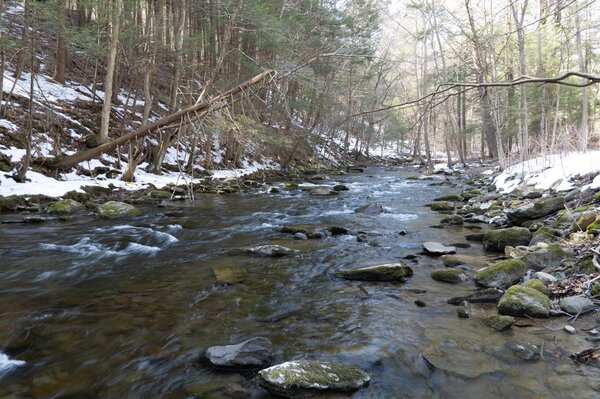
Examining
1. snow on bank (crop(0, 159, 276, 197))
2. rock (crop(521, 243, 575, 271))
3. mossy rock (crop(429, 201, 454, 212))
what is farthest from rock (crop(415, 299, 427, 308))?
mossy rock (crop(429, 201, 454, 212))

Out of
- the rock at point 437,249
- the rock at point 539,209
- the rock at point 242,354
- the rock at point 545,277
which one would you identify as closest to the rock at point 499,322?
the rock at point 545,277

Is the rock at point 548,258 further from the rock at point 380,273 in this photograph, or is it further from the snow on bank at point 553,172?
the snow on bank at point 553,172

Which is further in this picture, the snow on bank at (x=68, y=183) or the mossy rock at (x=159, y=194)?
the mossy rock at (x=159, y=194)

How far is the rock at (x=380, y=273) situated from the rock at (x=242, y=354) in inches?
89.8

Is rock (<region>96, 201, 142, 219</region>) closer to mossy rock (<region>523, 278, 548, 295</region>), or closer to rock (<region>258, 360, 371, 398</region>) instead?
rock (<region>258, 360, 371, 398</region>)

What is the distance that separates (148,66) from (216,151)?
7296 millimetres

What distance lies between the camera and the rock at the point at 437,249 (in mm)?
6418

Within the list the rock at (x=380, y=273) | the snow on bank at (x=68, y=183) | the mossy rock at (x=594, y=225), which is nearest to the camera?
the rock at (x=380, y=273)

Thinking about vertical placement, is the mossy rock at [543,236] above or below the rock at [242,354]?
above

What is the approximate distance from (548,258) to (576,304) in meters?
1.34

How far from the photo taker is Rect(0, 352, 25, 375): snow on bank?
3.15 meters

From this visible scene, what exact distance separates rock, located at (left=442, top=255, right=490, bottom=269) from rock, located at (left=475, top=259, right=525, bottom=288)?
66cm

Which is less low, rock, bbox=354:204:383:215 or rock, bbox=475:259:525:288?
rock, bbox=354:204:383:215

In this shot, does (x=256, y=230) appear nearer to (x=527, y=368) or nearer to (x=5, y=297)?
(x=5, y=297)
